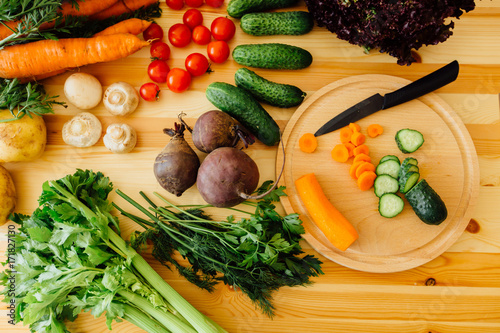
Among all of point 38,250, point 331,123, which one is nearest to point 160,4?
point 331,123

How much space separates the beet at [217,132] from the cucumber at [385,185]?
27.0 inches

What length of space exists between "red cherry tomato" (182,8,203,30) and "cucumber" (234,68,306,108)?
0.41 m

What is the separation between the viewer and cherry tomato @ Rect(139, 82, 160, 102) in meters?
1.80

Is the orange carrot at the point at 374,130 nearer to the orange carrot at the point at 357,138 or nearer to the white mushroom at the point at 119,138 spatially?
the orange carrot at the point at 357,138

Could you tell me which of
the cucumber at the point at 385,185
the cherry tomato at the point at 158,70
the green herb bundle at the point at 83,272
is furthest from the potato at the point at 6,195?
the cucumber at the point at 385,185

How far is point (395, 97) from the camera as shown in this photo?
5.76 feet

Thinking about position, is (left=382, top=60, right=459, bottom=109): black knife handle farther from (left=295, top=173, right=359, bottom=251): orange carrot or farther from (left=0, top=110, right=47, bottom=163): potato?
(left=0, top=110, right=47, bottom=163): potato

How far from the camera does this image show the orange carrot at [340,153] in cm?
175

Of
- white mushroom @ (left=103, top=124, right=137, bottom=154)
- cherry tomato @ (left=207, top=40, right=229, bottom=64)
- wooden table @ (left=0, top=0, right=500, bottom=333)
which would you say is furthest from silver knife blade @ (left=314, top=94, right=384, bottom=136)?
white mushroom @ (left=103, top=124, right=137, bottom=154)

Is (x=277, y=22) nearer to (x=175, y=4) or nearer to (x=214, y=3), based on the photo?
(x=214, y=3)

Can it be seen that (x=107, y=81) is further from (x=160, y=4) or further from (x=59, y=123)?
(x=160, y=4)

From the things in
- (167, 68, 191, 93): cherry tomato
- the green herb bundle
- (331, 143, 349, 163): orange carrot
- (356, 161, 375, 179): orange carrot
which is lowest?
the green herb bundle

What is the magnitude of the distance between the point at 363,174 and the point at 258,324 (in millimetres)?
972

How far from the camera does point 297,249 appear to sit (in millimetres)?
1663
